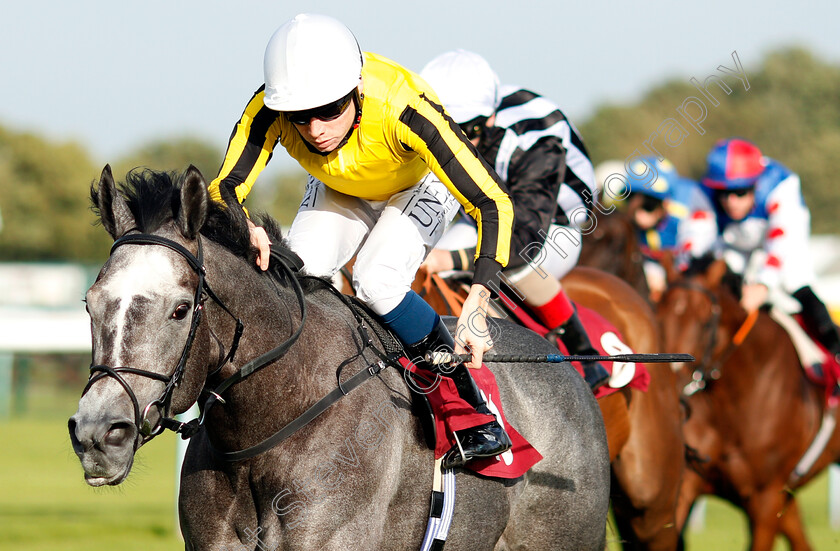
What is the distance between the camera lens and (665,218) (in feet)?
33.6

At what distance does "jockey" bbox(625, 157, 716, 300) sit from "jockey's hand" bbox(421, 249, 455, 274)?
10.5ft

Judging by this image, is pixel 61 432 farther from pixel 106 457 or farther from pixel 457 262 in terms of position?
pixel 106 457

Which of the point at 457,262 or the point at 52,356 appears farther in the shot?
the point at 52,356

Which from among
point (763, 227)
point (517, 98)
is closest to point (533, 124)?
point (517, 98)

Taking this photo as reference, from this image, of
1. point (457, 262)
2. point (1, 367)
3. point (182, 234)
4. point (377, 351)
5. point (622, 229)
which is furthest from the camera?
point (1, 367)

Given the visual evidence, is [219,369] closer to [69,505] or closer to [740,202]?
[740,202]

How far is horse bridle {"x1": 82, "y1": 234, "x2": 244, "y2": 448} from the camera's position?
2.74 meters

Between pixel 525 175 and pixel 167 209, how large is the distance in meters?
2.75

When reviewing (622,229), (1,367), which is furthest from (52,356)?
(622,229)

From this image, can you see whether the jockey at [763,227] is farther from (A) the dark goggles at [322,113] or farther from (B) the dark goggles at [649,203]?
(A) the dark goggles at [322,113]

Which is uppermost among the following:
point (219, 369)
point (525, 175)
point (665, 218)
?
point (219, 369)

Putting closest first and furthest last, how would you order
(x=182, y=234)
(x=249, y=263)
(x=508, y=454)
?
(x=182, y=234) < (x=249, y=263) < (x=508, y=454)

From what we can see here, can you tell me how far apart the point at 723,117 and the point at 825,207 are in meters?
9.01

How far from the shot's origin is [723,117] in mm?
56594
